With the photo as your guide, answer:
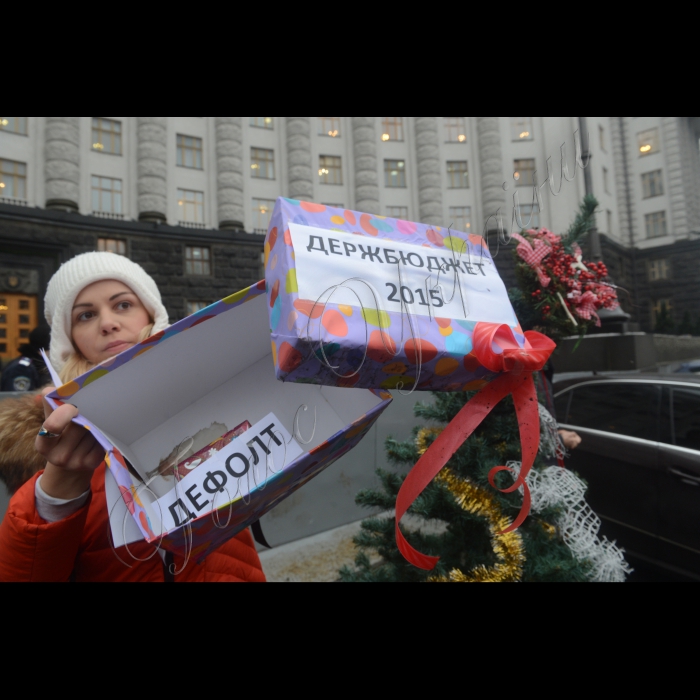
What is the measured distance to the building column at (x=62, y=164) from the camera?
600 cm

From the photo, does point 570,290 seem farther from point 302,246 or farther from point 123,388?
point 123,388

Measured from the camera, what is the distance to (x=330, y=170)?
6.27 metres

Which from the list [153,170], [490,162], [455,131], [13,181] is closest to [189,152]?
[153,170]

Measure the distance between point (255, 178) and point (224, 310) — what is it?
644cm

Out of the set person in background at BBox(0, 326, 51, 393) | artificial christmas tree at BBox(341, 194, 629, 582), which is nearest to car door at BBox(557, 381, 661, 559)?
artificial christmas tree at BBox(341, 194, 629, 582)

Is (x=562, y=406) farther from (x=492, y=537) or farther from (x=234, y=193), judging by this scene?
(x=234, y=193)

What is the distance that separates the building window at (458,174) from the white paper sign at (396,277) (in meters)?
4.71

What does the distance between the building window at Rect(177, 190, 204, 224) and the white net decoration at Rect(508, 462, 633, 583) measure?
257 inches

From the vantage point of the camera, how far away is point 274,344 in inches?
17.4

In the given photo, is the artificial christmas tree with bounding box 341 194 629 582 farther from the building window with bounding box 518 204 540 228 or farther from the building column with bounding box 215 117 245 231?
the building column with bounding box 215 117 245 231

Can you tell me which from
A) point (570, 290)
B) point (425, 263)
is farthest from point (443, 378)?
point (570, 290)

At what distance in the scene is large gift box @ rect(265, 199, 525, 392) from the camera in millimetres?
430

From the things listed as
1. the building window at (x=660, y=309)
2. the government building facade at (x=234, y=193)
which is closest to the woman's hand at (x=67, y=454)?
the government building facade at (x=234, y=193)

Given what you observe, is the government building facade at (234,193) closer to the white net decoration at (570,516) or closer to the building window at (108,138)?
the building window at (108,138)
